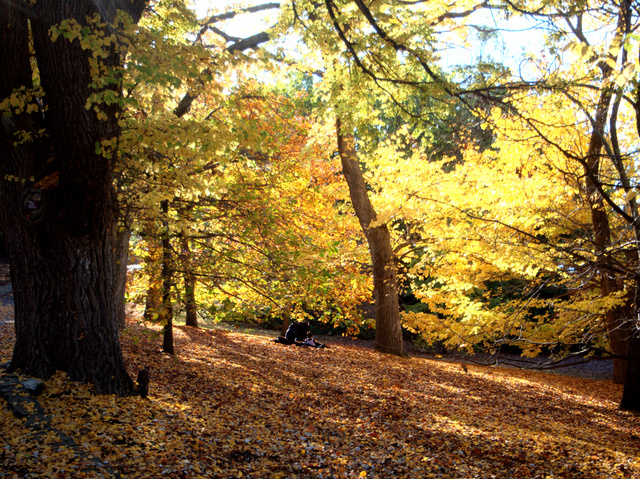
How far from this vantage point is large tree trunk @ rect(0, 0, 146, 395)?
168 inches

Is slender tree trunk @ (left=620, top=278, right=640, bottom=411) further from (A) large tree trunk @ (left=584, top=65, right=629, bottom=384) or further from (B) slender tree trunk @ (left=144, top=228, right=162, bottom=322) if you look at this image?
(B) slender tree trunk @ (left=144, top=228, right=162, bottom=322)

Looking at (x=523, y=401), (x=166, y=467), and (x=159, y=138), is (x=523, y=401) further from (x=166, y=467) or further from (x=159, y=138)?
(x=159, y=138)

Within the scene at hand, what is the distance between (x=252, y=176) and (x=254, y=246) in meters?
1.57

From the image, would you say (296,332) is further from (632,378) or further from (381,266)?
(632,378)

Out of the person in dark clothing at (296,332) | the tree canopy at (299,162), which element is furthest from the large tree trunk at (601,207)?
the person in dark clothing at (296,332)

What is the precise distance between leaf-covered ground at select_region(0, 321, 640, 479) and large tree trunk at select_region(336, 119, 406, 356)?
274cm

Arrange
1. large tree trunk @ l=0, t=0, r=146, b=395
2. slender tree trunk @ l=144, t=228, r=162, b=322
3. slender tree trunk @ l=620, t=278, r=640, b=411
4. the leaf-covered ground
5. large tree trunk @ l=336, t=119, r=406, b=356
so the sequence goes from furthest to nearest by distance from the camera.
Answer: large tree trunk @ l=336, t=119, r=406, b=356 → slender tree trunk @ l=620, t=278, r=640, b=411 → slender tree trunk @ l=144, t=228, r=162, b=322 → large tree trunk @ l=0, t=0, r=146, b=395 → the leaf-covered ground

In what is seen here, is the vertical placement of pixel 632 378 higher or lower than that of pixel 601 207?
lower

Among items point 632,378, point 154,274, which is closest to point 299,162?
point 154,274

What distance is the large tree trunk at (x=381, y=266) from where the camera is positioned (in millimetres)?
11305

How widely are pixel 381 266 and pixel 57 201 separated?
8239 mm

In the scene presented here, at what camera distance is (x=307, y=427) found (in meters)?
5.04

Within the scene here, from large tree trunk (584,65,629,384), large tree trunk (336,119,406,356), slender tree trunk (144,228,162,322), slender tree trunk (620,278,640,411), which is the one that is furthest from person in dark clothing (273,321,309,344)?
slender tree trunk (620,278,640,411)

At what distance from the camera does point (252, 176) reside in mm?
7977
